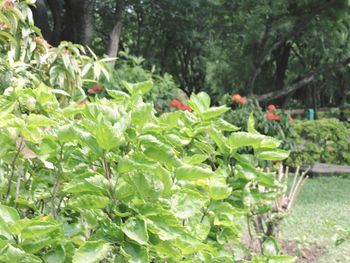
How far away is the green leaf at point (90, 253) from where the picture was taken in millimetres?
990

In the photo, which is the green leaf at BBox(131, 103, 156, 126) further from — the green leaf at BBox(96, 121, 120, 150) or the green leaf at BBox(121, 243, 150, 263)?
the green leaf at BBox(121, 243, 150, 263)

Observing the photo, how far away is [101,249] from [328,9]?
10.2 m

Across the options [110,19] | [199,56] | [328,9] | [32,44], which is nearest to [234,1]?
→ [328,9]

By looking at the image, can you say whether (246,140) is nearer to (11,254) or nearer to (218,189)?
(218,189)

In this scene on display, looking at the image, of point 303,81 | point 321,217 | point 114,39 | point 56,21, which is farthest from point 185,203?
point 303,81

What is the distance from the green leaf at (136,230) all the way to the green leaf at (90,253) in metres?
0.05

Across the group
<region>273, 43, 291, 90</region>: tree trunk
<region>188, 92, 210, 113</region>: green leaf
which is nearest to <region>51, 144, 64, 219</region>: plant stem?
<region>188, 92, 210, 113</region>: green leaf

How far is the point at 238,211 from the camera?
1.35m

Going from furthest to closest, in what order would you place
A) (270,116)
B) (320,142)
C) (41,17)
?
(320,142) < (270,116) < (41,17)

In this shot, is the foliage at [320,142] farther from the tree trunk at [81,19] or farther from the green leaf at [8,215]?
→ the green leaf at [8,215]

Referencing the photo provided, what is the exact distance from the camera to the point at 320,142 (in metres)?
10.0

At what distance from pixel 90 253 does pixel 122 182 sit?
0.49ft

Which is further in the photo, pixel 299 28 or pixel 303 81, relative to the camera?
pixel 303 81

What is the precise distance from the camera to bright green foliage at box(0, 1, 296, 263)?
102cm
